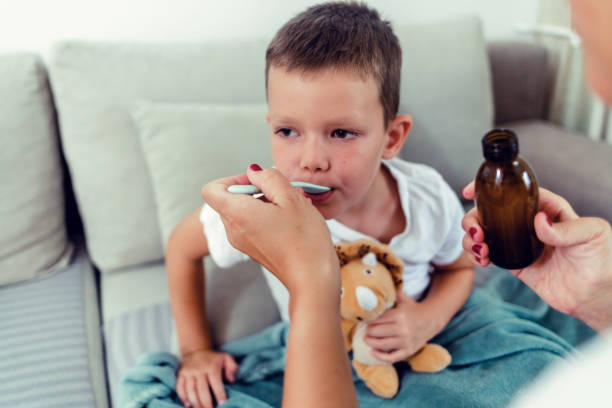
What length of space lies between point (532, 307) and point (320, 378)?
0.71 m

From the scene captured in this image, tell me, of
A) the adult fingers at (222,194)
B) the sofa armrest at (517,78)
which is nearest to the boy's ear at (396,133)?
the adult fingers at (222,194)

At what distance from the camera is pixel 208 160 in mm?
1061

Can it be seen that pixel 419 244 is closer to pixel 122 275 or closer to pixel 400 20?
pixel 122 275

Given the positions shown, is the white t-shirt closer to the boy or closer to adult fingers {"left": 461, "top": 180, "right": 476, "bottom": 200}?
the boy

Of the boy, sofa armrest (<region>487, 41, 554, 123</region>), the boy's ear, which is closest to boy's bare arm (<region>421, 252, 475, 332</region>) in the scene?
the boy

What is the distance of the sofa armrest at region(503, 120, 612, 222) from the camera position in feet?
4.13

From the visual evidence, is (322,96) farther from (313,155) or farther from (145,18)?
(145,18)

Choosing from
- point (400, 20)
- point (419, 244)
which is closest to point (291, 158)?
point (419, 244)

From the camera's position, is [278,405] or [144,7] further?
[144,7]

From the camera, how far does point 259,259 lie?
0.61 m

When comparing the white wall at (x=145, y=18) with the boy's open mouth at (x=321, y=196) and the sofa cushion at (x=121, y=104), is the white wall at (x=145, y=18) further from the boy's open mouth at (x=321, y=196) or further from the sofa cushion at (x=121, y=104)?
the boy's open mouth at (x=321, y=196)

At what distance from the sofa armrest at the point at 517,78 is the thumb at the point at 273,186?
1236 millimetres

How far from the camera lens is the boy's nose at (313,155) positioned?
0.74m

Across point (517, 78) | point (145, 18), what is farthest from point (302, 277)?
point (517, 78)
